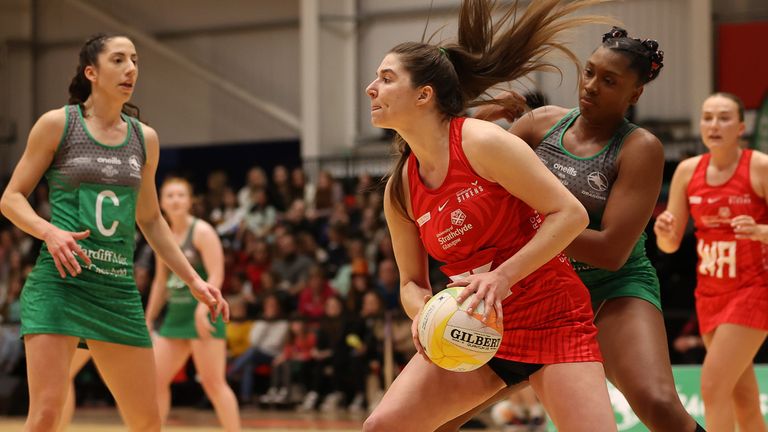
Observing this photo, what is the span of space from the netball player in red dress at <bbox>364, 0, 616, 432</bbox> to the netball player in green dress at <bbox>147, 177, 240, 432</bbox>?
3420 millimetres

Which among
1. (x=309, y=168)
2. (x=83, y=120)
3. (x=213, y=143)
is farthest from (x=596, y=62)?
(x=213, y=143)

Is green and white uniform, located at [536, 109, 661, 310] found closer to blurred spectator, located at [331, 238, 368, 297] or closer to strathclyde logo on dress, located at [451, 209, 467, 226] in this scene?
strathclyde logo on dress, located at [451, 209, 467, 226]

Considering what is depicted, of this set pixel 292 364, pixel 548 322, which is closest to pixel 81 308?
pixel 548 322

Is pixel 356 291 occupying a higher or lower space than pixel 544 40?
lower

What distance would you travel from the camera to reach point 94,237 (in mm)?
4449

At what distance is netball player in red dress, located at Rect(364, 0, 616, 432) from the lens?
324cm

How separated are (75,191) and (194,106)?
14.0m

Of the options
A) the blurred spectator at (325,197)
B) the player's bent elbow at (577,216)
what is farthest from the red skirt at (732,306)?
the blurred spectator at (325,197)

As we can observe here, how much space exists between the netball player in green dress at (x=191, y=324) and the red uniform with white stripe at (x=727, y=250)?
3008 millimetres

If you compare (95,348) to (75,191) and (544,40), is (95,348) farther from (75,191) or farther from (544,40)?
(544,40)

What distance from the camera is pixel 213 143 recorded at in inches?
711

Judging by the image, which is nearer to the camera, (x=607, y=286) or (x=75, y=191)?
(x=607, y=286)

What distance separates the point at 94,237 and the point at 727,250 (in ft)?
10.6

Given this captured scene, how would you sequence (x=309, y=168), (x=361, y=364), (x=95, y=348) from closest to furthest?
(x=95, y=348)
(x=361, y=364)
(x=309, y=168)
